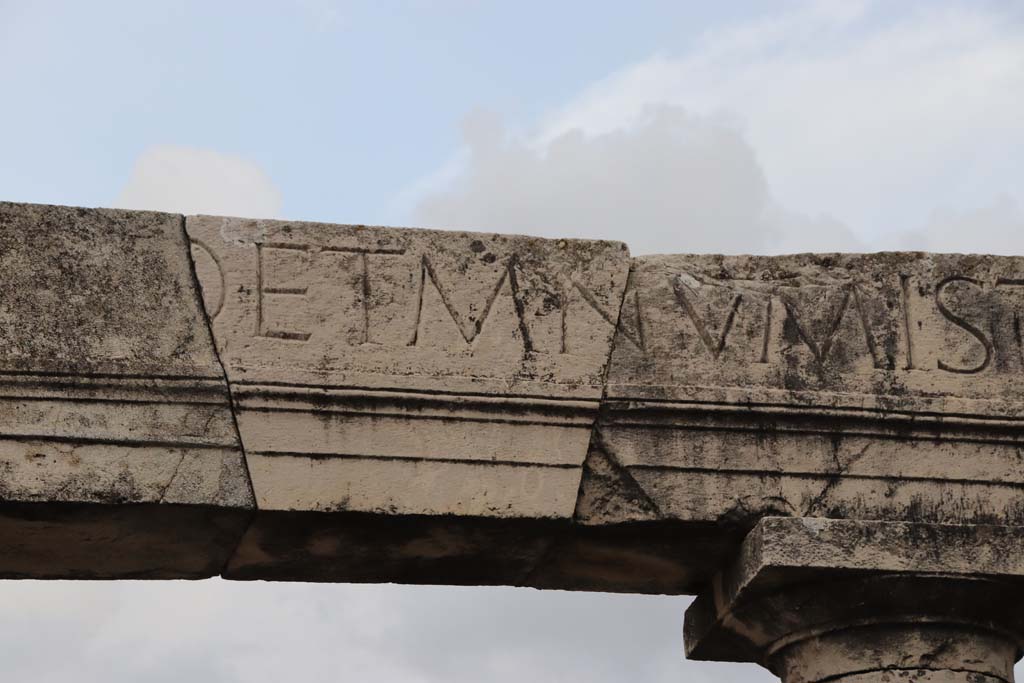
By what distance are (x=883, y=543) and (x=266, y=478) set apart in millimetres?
1824

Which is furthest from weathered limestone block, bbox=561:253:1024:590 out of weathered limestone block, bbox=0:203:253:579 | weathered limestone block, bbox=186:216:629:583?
weathered limestone block, bbox=0:203:253:579

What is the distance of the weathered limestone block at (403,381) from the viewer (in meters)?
4.82

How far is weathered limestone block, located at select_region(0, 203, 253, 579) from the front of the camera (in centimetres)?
468

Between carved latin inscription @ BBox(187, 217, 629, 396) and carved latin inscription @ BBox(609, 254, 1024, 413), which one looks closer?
carved latin inscription @ BBox(187, 217, 629, 396)

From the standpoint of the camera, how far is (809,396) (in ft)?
16.7

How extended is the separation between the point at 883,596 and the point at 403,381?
1.57m

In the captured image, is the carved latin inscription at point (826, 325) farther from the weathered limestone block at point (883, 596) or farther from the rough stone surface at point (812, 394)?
the weathered limestone block at point (883, 596)

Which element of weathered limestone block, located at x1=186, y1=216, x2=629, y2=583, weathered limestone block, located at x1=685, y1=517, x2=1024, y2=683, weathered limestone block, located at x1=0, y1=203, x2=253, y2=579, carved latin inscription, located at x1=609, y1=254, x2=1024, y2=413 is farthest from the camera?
carved latin inscription, located at x1=609, y1=254, x2=1024, y2=413

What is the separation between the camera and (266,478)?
4.77 metres

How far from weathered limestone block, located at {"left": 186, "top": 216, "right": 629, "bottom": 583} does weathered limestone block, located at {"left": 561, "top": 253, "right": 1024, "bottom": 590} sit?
162mm

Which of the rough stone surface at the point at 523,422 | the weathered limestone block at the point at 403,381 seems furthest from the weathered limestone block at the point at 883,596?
the weathered limestone block at the point at 403,381

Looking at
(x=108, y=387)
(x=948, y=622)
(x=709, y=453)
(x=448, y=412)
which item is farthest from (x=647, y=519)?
(x=108, y=387)

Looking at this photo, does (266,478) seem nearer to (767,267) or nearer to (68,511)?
(68,511)

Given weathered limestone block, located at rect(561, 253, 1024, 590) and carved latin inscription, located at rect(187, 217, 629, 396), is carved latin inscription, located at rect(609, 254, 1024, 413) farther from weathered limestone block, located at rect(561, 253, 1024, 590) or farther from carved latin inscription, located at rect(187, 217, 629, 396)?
carved latin inscription, located at rect(187, 217, 629, 396)
